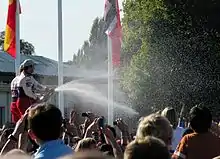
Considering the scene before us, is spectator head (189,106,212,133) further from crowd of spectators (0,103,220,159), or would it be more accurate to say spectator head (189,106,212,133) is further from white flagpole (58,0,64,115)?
white flagpole (58,0,64,115)

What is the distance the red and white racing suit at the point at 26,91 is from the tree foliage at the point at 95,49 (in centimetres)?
5371

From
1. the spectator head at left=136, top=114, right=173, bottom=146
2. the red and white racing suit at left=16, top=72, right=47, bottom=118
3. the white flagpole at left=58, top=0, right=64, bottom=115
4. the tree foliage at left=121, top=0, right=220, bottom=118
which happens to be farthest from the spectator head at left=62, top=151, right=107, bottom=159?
the tree foliage at left=121, top=0, right=220, bottom=118

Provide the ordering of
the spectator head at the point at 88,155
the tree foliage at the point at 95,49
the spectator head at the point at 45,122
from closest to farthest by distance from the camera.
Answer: the spectator head at the point at 88,155 < the spectator head at the point at 45,122 < the tree foliage at the point at 95,49

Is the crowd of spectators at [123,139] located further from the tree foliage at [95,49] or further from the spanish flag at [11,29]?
the tree foliage at [95,49]

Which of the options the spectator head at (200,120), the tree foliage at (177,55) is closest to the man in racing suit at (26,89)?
the spectator head at (200,120)

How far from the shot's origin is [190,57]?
30.0 m

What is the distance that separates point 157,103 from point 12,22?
12805 millimetres

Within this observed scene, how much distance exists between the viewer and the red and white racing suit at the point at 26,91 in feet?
34.5

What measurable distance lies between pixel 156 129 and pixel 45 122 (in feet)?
2.75

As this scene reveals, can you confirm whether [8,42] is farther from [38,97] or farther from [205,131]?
[205,131]

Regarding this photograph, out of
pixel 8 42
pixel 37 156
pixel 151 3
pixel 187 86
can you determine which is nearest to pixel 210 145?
pixel 37 156

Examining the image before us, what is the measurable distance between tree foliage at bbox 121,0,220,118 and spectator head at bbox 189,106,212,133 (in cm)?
2253

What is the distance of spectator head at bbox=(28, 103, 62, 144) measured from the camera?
5074mm

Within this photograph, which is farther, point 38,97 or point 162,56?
point 162,56
